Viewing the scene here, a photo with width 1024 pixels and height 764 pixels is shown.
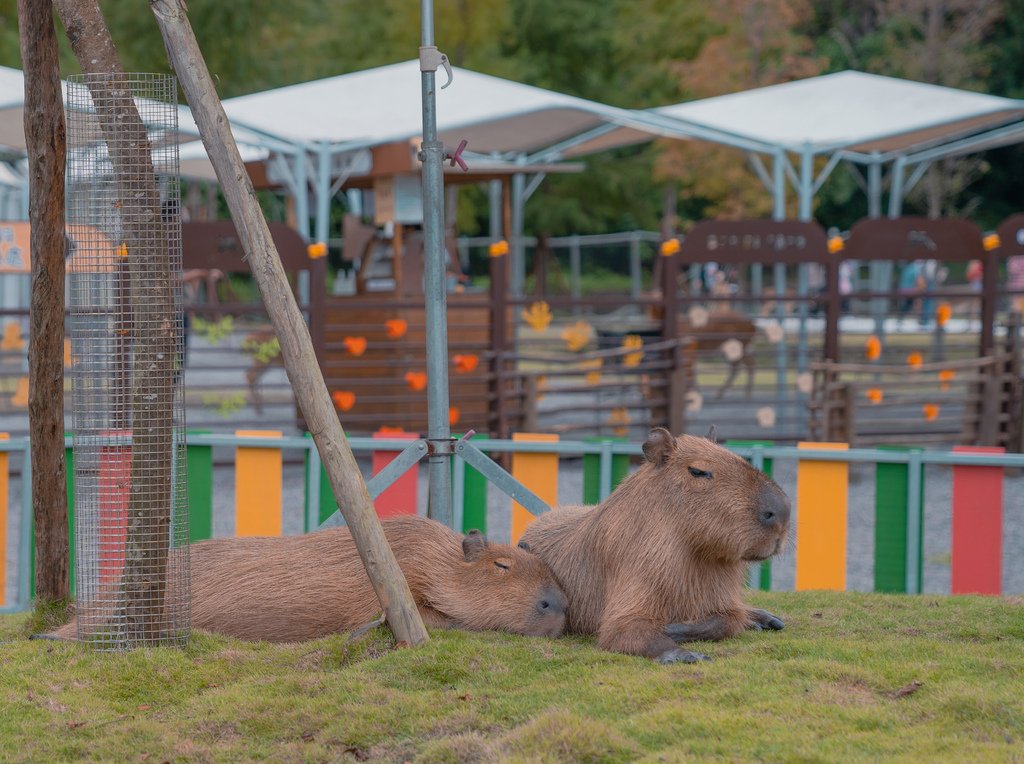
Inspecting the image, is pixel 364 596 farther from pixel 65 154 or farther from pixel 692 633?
pixel 65 154

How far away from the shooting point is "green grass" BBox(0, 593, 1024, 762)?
3562 mm

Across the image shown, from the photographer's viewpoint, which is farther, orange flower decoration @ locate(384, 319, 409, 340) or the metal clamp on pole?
orange flower decoration @ locate(384, 319, 409, 340)

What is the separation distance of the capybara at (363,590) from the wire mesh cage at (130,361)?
22 centimetres

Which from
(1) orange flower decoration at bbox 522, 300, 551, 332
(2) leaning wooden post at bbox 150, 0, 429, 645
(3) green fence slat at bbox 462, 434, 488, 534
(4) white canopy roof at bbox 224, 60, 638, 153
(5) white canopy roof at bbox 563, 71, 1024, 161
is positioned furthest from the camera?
(5) white canopy roof at bbox 563, 71, 1024, 161

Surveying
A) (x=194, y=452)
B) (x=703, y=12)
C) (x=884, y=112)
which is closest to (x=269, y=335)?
(x=194, y=452)

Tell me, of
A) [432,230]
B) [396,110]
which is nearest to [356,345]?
[396,110]

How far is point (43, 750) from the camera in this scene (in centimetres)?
377

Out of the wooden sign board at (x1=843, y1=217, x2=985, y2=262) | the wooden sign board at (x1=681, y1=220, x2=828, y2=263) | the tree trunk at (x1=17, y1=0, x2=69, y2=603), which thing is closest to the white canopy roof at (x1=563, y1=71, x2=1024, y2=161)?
the wooden sign board at (x1=843, y1=217, x2=985, y2=262)

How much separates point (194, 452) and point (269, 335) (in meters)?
6.54

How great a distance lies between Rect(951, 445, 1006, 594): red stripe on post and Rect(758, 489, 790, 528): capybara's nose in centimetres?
254

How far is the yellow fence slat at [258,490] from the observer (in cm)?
722

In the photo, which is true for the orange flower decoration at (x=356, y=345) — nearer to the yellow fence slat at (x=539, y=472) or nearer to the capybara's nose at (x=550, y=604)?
the yellow fence slat at (x=539, y=472)

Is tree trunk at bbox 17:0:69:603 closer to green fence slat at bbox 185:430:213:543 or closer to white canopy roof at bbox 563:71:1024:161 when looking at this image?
green fence slat at bbox 185:430:213:543

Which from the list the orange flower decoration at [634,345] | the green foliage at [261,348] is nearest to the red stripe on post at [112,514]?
the green foliage at [261,348]
